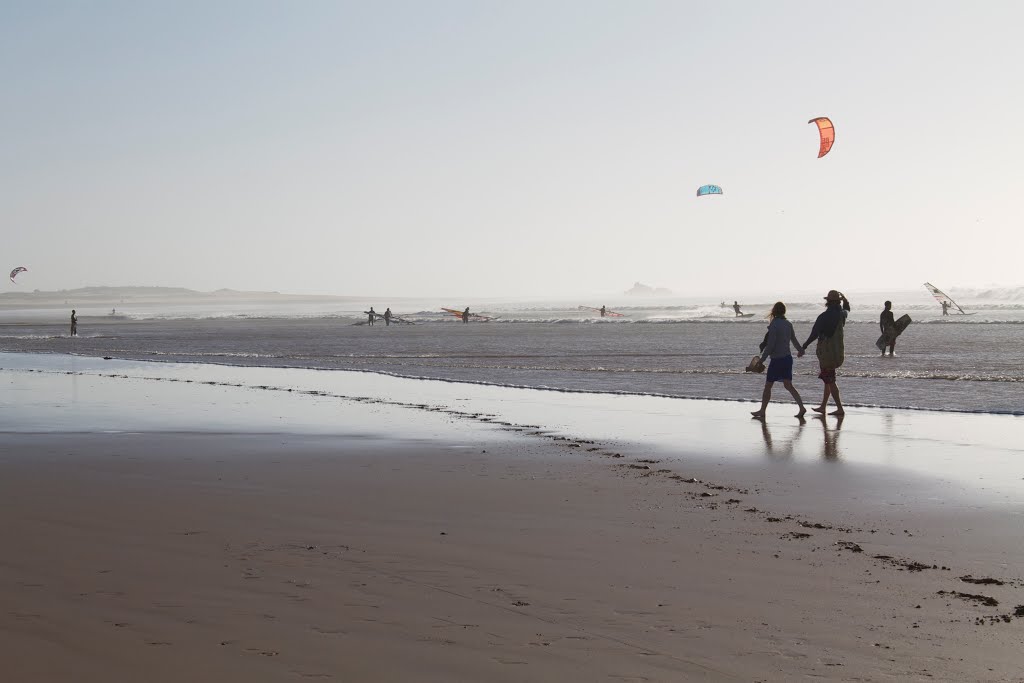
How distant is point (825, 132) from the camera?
1217 inches

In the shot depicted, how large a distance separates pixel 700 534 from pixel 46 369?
22.4 metres

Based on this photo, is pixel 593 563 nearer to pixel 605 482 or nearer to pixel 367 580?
pixel 367 580

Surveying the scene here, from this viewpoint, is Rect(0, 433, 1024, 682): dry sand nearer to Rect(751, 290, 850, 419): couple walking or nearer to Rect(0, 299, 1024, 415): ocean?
Rect(751, 290, 850, 419): couple walking

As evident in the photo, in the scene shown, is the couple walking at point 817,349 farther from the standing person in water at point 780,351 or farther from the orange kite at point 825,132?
the orange kite at point 825,132

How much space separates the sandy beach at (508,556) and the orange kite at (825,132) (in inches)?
801

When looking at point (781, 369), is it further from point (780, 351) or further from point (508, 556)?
point (508, 556)

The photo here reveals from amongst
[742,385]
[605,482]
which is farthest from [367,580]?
[742,385]

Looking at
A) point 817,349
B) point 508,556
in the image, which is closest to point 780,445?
point 817,349

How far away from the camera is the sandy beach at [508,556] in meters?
4.13

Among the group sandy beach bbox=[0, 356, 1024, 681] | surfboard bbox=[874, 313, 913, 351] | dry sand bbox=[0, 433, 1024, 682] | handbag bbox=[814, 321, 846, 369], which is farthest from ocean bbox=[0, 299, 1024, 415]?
dry sand bbox=[0, 433, 1024, 682]

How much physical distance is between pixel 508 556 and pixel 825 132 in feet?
92.3

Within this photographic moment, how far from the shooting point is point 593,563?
18.6ft

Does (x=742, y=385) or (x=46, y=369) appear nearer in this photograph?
(x=742, y=385)

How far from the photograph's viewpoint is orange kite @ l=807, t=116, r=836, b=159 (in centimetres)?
3052
